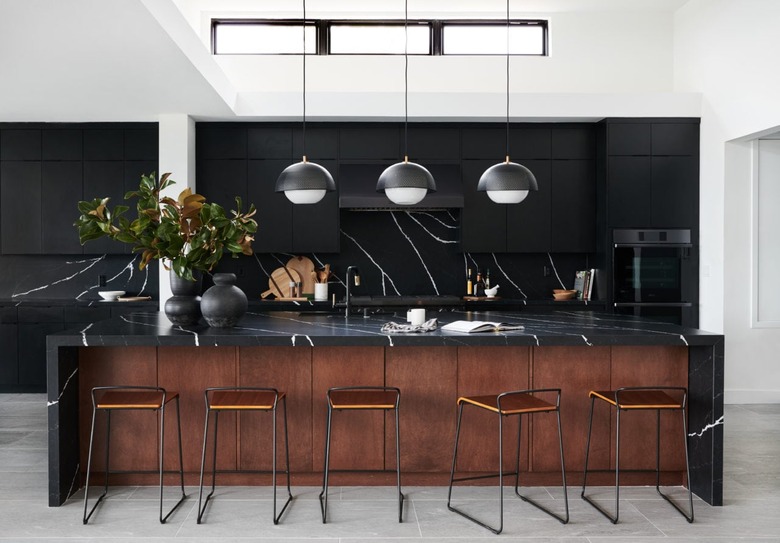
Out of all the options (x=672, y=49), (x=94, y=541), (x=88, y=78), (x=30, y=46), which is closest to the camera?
(x=94, y=541)

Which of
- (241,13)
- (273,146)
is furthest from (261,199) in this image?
(241,13)

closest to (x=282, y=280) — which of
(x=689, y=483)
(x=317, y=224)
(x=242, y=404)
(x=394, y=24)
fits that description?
(x=317, y=224)

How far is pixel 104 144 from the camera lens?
6.64 m

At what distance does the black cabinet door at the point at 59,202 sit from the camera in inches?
263

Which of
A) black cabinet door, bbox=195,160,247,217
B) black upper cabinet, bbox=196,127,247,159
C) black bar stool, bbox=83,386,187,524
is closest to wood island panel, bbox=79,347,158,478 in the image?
black bar stool, bbox=83,386,187,524

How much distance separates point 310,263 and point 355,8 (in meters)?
2.57

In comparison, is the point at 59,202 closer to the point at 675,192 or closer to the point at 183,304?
the point at 183,304

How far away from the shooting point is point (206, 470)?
388cm

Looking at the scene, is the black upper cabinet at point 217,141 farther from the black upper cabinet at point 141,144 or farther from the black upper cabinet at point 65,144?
the black upper cabinet at point 65,144

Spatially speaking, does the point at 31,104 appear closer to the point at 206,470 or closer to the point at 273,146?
the point at 273,146

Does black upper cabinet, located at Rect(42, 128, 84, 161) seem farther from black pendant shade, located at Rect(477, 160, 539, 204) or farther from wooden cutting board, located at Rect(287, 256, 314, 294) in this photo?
black pendant shade, located at Rect(477, 160, 539, 204)

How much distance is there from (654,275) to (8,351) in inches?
244

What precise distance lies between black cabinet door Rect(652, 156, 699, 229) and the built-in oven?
6.9 inches

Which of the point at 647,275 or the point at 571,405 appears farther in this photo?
the point at 647,275
